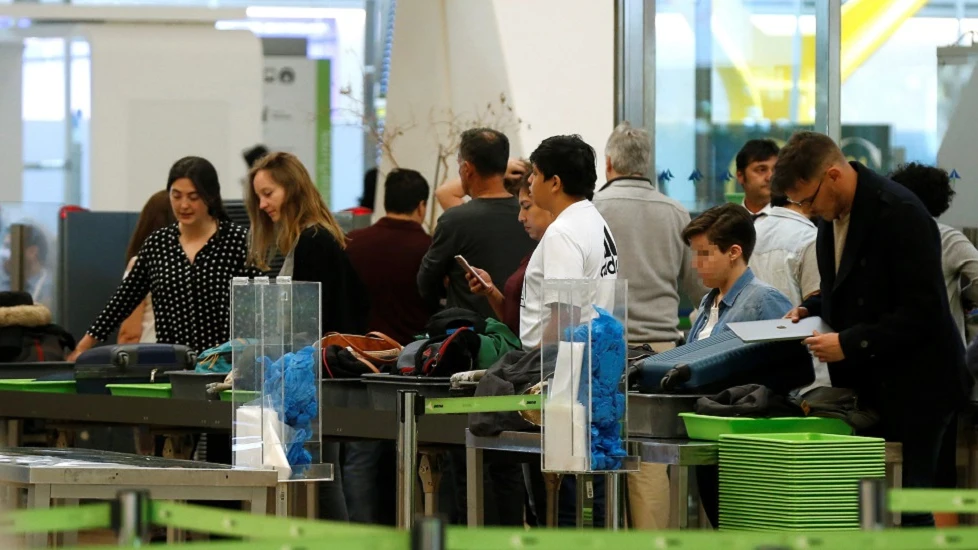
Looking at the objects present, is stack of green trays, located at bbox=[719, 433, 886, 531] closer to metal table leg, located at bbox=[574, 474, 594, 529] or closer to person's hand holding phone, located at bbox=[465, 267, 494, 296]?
metal table leg, located at bbox=[574, 474, 594, 529]

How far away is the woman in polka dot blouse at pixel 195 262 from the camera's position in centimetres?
543

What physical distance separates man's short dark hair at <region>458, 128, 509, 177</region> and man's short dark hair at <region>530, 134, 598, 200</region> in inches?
45.5

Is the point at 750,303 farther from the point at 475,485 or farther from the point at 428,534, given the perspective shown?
the point at 428,534

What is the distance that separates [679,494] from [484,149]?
6.56 feet

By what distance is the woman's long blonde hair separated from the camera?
16.5 ft

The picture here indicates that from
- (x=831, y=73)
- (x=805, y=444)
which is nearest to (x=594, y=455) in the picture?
(x=805, y=444)

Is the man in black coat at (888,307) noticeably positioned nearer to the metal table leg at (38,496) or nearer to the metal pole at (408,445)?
the metal pole at (408,445)

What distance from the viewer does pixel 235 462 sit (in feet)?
11.7

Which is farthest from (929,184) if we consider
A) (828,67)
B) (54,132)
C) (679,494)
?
(54,132)

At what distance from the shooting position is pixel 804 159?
12.2 feet

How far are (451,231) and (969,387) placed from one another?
1926 mm

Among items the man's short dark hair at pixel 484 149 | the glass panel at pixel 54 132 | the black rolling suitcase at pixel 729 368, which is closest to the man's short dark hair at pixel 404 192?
the man's short dark hair at pixel 484 149

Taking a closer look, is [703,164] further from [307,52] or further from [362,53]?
[362,53]

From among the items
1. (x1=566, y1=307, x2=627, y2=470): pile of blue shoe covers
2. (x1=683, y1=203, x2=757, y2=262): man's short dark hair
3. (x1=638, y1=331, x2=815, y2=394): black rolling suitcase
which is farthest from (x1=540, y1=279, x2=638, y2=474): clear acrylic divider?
(x1=683, y1=203, x2=757, y2=262): man's short dark hair
